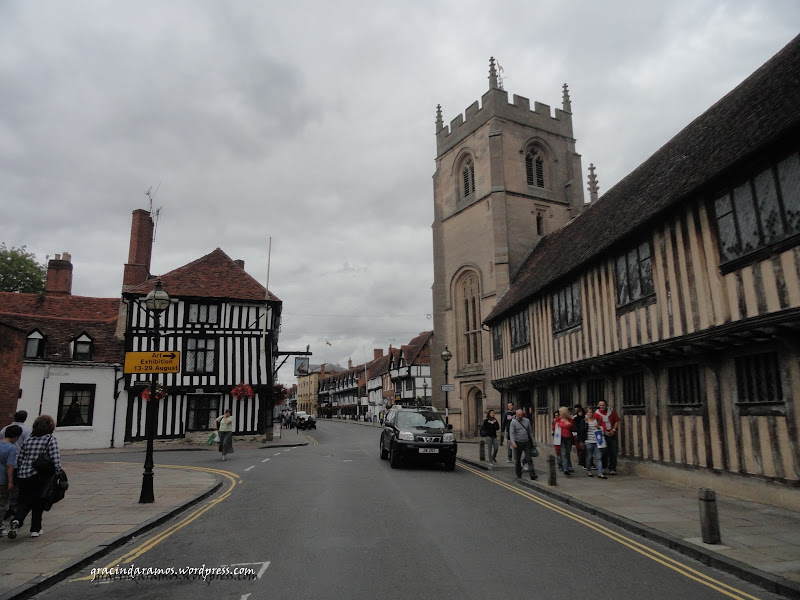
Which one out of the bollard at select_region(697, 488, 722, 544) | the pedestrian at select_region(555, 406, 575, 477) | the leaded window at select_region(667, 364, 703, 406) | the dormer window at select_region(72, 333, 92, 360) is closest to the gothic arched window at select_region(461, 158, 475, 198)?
the pedestrian at select_region(555, 406, 575, 477)

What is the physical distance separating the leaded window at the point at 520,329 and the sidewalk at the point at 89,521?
12.1 meters

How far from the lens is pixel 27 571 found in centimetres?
541

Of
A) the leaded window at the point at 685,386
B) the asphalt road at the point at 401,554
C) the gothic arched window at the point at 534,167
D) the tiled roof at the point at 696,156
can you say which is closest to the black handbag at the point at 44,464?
the asphalt road at the point at 401,554

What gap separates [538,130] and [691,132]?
18594 millimetres

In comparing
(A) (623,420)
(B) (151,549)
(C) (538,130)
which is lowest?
(B) (151,549)

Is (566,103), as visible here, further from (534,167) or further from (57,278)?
(57,278)

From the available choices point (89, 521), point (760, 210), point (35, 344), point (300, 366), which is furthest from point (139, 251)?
point (760, 210)

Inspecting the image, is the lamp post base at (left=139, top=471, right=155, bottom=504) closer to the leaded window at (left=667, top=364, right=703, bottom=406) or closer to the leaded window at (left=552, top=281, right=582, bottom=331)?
the leaded window at (left=667, top=364, right=703, bottom=406)

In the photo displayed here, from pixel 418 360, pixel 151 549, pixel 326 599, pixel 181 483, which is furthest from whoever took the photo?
pixel 418 360

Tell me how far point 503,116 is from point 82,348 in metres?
25.2

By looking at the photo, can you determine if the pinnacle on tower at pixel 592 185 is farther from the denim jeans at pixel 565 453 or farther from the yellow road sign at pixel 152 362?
the yellow road sign at pixel 152 362

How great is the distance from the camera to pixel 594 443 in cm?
1296

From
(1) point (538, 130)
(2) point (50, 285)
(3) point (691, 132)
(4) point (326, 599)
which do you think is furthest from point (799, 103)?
(2) point (50, 285)

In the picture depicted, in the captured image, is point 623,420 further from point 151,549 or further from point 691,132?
point 151,549
